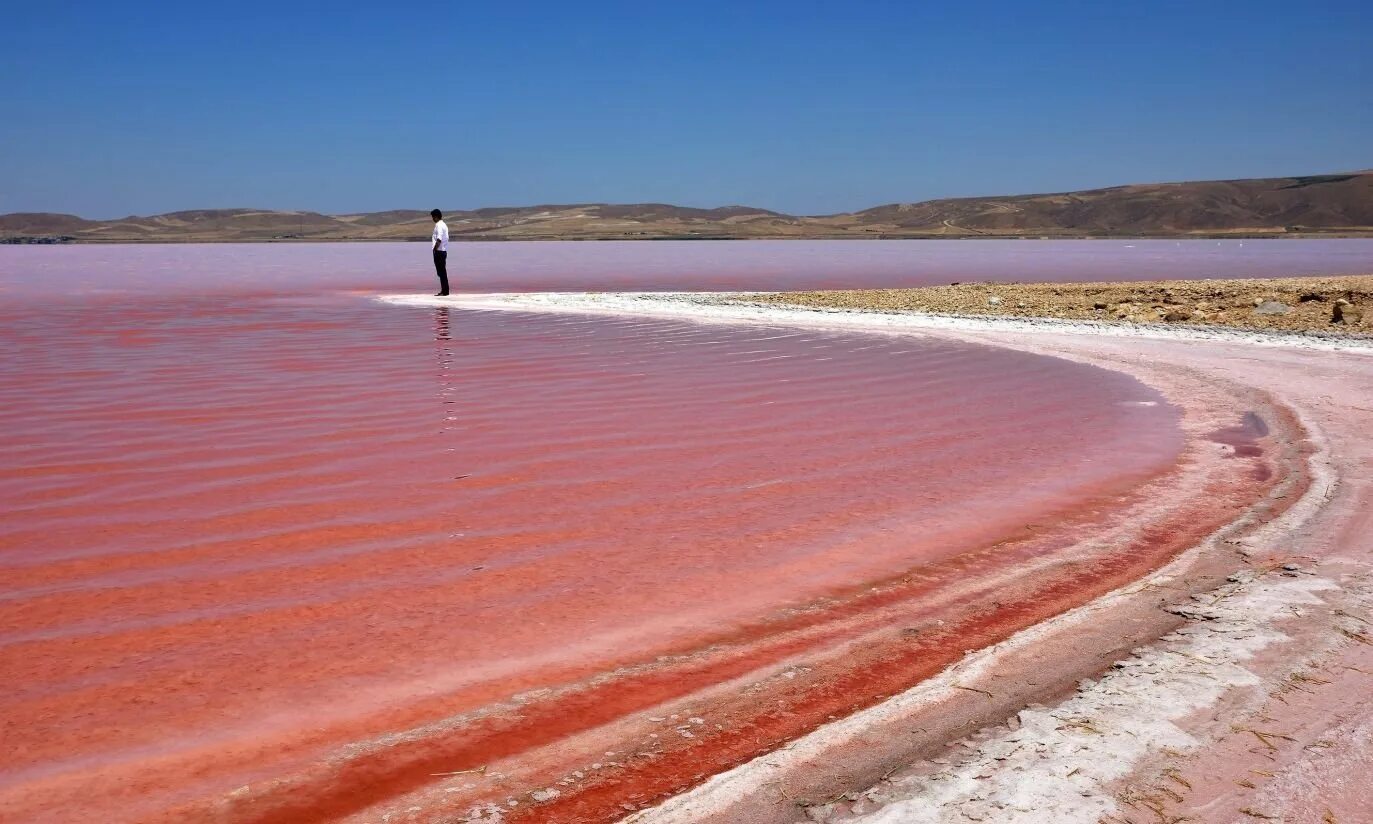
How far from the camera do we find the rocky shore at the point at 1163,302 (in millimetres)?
16064

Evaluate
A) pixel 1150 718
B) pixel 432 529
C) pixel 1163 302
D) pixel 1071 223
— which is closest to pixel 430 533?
pixel 432 529

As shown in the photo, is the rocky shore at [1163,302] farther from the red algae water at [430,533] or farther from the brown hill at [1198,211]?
the brown hill at [1198,211]

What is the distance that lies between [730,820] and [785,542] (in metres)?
2.67

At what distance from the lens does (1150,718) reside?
318 centimetres

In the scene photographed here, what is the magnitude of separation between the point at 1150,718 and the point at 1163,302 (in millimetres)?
17275

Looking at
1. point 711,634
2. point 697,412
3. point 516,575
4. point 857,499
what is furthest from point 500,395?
point 711,634

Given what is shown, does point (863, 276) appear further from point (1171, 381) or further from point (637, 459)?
point (637, 459)

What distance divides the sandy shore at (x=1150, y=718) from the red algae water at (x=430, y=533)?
2.39 feet

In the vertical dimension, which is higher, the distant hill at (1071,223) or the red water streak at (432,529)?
the distant hill at (1071,223)

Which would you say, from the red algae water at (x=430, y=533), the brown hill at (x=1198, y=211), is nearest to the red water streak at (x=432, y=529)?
the red algae water at (x=430, y=533)

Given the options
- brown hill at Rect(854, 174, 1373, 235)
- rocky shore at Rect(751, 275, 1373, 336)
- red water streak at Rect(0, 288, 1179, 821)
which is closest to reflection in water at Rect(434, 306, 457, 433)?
red water streak at Rect(0, 288, 1179, 821)

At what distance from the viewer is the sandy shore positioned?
2.74 meters

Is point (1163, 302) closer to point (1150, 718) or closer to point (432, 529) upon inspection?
A: point (432, 529)

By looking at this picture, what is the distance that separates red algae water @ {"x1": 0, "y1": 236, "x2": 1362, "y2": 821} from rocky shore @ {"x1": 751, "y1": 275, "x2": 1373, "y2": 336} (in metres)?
6.31
